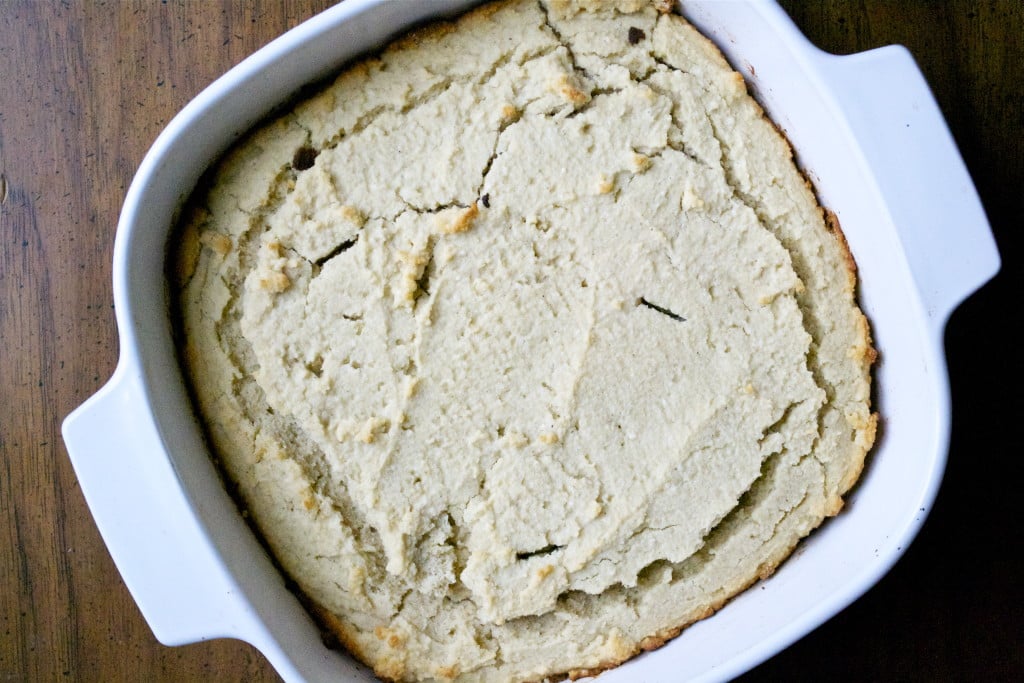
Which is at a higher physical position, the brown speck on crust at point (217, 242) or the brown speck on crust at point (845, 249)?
the brown speck on crust at point (217, 242)

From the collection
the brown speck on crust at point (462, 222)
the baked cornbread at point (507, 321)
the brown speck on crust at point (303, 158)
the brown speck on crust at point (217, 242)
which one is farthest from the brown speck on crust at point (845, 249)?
the brown speck on crust at point (217, 242)

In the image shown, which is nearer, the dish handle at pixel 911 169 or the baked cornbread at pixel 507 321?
the dish handle at pixel 911 169

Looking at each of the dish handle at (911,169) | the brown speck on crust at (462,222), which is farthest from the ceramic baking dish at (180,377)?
the brown speck on crust at (462,222)

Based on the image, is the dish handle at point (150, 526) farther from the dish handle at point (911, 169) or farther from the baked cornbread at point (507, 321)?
the dish handle at point (911, 169)

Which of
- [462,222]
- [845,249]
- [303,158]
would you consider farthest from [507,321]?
[845,249]

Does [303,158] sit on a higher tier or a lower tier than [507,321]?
higher

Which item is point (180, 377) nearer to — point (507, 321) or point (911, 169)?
point (507, 321)

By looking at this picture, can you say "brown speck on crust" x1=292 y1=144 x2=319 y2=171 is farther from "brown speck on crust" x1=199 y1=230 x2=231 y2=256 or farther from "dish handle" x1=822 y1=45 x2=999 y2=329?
"dish handle" x1=822 y1=45 x2=999 y2=329

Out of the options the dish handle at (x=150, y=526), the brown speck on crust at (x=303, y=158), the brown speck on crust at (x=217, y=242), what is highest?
the brown speck on crust at (x=303, y=158)
